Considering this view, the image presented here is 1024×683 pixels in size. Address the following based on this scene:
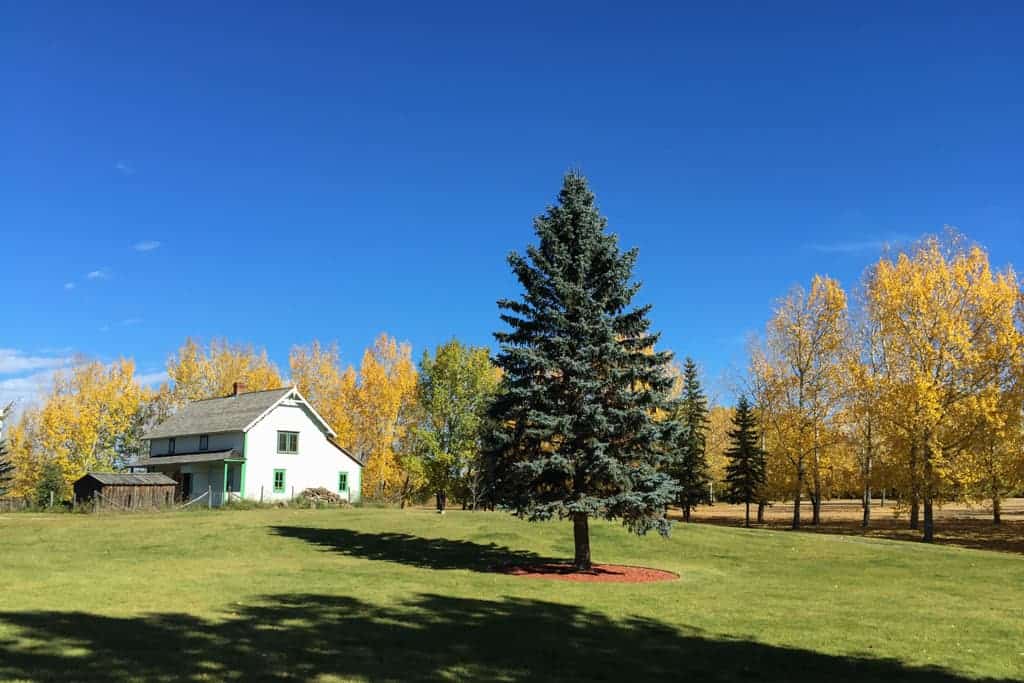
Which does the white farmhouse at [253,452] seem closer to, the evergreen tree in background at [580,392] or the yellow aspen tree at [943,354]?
the evergreen tree in background at [580,392]

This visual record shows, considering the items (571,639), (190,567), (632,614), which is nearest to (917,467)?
(632,614)

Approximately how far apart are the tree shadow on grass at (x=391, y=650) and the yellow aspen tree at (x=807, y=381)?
3393 centimetres

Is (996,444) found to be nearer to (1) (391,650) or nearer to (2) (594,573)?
(2) (594,573)

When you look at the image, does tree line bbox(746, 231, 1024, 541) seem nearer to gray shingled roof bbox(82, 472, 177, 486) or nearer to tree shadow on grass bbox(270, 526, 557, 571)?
tree shadow on grass bbox(270, 526, 557, 571)

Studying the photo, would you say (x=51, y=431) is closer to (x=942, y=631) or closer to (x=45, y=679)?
(x=45, y=679)

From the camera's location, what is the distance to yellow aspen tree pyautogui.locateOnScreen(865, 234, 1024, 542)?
3284 cm

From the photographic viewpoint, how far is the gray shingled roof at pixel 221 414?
46.4 metres

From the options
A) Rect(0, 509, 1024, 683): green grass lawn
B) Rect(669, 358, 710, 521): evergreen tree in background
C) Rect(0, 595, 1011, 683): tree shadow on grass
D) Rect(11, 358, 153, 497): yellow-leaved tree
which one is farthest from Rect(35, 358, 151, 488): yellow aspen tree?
Rect(0, 595, 1011, 683): tree shadow on grass

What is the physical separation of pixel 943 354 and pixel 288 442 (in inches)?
1462

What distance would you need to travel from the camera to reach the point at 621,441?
21.1m

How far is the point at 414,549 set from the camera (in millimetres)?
25266

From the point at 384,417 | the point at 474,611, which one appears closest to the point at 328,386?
the point at 384,417

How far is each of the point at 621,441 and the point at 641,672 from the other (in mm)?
11405

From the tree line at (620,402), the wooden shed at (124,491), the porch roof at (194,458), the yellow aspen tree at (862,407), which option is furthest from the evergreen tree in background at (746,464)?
the wooden shed at (124,491)
